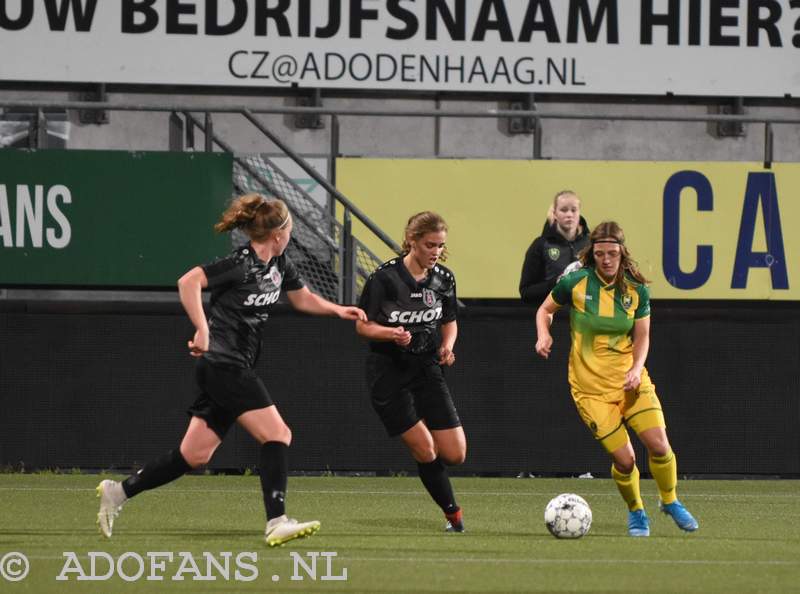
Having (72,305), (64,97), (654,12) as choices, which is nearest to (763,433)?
(654,12)

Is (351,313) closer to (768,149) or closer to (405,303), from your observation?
(405,303)

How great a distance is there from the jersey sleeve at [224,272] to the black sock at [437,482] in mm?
1832

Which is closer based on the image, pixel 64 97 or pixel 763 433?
pixel 763 433

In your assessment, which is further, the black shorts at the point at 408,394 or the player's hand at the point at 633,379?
the black shorts at the point at 408,394

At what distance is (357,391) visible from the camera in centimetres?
1495

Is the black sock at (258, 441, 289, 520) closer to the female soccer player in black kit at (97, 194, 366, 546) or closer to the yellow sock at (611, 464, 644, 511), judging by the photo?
the female soccer player in black kit at (97, 194, 366, 546)

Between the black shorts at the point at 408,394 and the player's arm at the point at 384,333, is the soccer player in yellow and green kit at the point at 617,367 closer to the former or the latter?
the black shorts at the point at 408,394

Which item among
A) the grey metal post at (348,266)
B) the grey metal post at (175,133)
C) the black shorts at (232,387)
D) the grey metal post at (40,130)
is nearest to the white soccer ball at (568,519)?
the black shorts at (232,387)

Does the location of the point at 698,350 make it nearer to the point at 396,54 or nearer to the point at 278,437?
the point at 396,54

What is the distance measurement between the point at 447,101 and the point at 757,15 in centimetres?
361

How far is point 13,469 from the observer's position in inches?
582

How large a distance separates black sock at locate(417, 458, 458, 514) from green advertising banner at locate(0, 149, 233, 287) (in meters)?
5.34

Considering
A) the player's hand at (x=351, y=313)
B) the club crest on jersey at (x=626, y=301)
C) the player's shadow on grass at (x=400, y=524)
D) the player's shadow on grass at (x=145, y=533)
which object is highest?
the club crest on jersey at (x=626, y=301)

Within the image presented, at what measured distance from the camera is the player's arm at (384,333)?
387 inches
